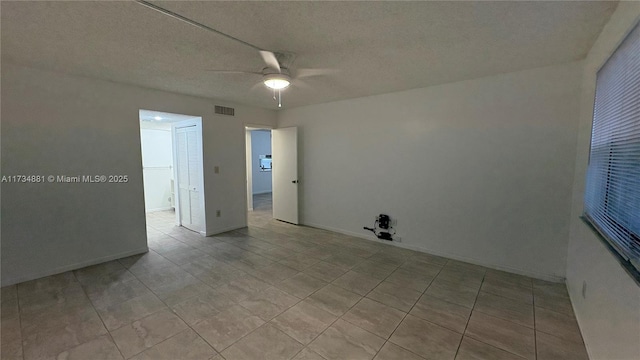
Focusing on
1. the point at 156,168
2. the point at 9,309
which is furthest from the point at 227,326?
the point at 156,168

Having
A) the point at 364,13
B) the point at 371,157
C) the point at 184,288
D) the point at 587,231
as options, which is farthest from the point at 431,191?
the point at 184,288

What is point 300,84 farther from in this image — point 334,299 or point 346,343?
point 346,343

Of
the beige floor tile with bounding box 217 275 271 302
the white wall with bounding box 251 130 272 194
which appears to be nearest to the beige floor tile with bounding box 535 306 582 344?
the beige floor tile with bounding box 217 275 271 302

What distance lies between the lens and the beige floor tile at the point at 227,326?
201 cm

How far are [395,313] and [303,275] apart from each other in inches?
46.9

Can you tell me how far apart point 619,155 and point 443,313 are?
5.78 feet

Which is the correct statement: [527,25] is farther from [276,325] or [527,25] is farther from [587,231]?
[276,325]

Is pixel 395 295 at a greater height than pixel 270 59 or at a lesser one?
lesser

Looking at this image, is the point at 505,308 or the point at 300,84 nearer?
the point at 505,308

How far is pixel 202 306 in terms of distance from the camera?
8.08 ft

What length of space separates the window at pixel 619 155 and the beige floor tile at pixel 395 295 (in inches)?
61.5

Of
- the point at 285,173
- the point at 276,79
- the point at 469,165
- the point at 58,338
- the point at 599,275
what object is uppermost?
the point at 276,79

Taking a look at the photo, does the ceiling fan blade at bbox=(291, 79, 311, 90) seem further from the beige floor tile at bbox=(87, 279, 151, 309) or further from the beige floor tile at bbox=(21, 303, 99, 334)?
the beige floor tile at bbox=(21, 303, 99, 334)

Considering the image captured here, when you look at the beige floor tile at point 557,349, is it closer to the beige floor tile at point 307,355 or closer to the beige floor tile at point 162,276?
the beige floor tile at point 307,355
